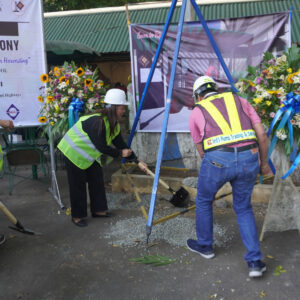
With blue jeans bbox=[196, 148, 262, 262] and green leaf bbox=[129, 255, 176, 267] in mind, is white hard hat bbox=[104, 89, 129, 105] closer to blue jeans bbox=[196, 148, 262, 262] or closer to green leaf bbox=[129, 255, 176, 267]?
blue jeans bbox=[196, 148, 262, 262]

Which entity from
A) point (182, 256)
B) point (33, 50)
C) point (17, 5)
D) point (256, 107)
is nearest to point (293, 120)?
point (256, 107)

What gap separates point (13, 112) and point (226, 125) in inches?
134

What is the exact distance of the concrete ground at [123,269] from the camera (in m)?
2.92

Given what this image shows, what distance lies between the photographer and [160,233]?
13.2ft

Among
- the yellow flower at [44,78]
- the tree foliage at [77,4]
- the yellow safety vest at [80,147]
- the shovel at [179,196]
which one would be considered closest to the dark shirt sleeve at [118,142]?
the yellow safety vest at [80,147]

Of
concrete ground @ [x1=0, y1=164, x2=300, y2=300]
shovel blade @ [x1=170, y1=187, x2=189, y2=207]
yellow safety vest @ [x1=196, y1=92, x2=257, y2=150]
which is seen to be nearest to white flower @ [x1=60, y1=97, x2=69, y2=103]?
concrete ground @ [x1=0, y1=164, x2=300, y2=300]

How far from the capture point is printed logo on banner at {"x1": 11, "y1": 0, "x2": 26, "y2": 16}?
15.8 ft

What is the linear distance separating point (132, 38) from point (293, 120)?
3.36 meters

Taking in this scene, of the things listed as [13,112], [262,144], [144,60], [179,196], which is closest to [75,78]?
[13,112]

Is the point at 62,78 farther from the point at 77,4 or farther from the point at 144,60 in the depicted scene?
the point at 77,4

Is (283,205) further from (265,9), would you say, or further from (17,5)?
(265,9)

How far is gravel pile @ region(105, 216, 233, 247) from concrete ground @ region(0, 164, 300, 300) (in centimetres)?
4

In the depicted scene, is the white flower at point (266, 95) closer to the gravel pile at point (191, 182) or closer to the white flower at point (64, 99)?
the gravel pile at point (191, 182)

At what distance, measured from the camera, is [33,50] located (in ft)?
16.4
